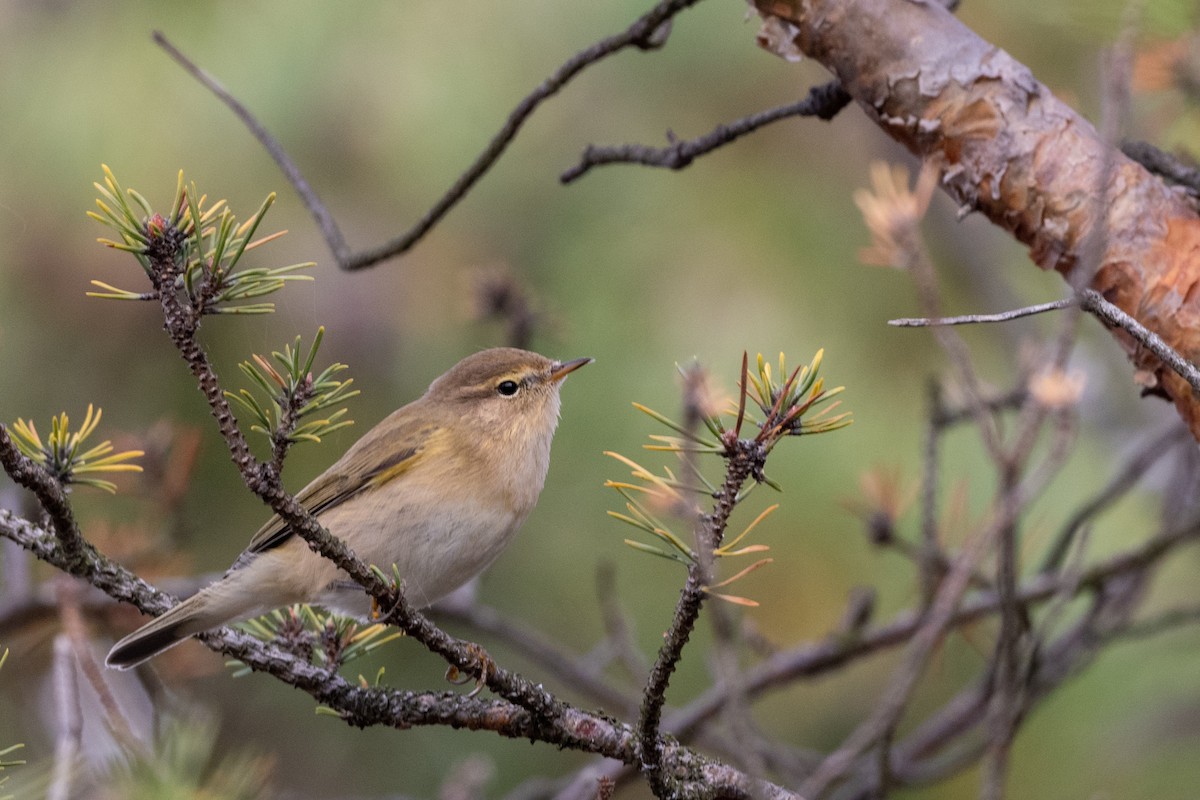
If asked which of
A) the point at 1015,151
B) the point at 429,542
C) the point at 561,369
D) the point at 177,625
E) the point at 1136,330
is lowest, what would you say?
the point at 177,625

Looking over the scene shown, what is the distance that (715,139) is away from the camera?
254 cm

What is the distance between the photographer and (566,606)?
185 inches

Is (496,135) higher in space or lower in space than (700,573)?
higher

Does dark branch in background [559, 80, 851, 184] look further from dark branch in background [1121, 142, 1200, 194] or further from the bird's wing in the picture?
the bird's wing

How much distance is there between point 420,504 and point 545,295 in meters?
1.78

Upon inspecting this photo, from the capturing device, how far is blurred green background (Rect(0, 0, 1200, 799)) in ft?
13.1

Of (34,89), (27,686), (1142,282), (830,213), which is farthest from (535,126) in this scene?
(1142,282)

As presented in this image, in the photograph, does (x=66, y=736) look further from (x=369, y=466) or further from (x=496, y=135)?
(x=496, y=135)

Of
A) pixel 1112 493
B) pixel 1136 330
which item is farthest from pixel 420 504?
pixel 1112 493

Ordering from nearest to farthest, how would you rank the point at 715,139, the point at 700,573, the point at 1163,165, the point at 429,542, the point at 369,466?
the point at 700,573
the point at 1163,165
the point at 715,139
the point at 429,542
the point at 369,466

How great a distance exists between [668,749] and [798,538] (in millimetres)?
2381

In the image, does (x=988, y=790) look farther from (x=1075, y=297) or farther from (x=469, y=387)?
(x=469, y=387)

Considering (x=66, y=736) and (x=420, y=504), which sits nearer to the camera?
(x=66, y=736)

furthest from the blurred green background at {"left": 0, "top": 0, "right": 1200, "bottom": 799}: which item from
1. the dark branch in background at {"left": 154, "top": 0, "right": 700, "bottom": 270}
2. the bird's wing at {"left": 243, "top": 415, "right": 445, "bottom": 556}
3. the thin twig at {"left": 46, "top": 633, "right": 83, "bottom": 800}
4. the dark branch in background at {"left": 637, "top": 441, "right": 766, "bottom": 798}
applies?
the dark branch in background at {"left": 637, "top": 441, "right": 766, "bottom": 798}
